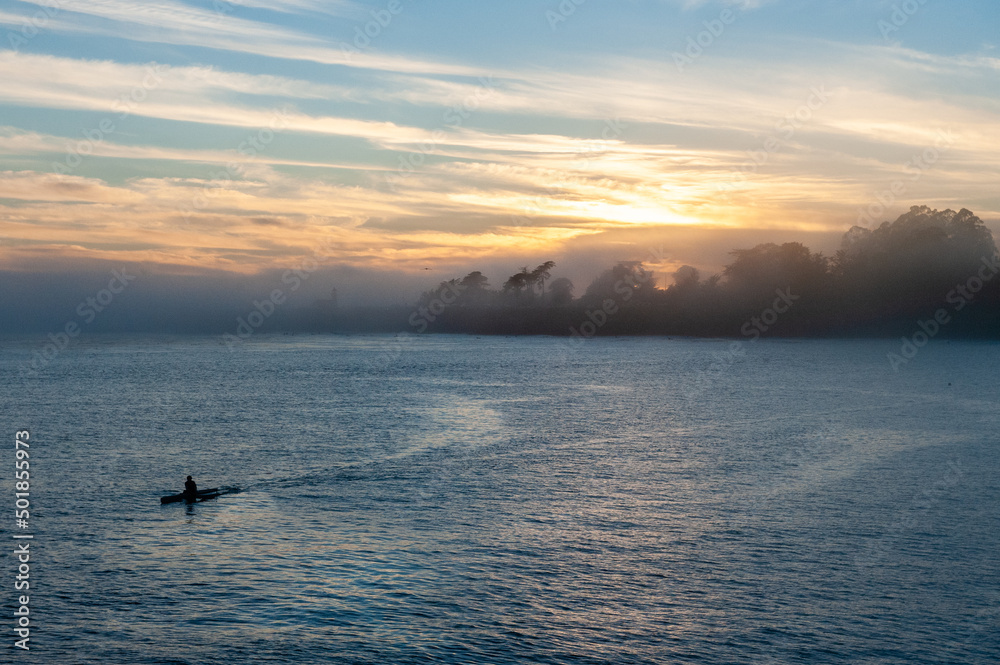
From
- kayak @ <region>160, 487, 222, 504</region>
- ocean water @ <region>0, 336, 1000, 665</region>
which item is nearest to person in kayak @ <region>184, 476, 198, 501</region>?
kayak @ <region>160, 487, 222, 504</region>

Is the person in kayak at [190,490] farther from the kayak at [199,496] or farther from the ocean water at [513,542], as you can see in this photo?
the ocean water at [513,542]

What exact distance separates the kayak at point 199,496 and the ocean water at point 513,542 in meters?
0.91

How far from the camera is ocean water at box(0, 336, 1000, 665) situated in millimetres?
35812

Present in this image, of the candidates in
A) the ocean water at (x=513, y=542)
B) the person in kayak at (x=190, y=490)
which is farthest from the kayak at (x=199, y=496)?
the ocean water at (x=513, y=542)

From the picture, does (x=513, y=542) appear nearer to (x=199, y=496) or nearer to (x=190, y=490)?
(x=190, y=490)

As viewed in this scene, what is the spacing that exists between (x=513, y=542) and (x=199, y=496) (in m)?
26.6

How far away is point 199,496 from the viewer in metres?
60.4

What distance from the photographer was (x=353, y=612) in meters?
38.9

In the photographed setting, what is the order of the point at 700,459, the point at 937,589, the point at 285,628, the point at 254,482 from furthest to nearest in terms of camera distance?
the point at 700,459 → the point at 254,482 → the point at 937,589 → the point at 285,628

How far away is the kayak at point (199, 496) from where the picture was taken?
58.8 m

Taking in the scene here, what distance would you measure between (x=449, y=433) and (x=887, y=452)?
49.3 metres

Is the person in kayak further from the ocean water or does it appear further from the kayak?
the ocean water

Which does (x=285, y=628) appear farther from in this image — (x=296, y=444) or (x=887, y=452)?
(x=887, y=452)

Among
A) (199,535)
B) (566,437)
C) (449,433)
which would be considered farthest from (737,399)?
(199,535)
